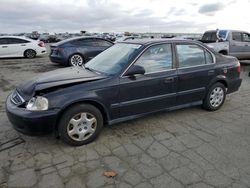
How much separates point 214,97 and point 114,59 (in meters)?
2.34

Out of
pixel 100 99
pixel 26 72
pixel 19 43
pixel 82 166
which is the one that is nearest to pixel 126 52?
pixel 100 99

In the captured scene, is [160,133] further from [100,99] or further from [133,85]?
[100,99]

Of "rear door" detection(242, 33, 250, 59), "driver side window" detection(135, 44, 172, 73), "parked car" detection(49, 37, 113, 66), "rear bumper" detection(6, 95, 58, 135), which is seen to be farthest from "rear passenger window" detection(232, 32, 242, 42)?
"rear bumper" detection(6, 95, 58, 135)

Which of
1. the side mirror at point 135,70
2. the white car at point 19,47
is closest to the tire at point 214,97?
the side mirror at point 135,70

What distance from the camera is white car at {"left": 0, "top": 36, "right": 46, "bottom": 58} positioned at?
44.1 feet

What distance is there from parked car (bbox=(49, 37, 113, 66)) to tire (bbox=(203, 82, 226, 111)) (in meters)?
6.94

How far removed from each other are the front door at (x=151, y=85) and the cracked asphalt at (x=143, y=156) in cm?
43

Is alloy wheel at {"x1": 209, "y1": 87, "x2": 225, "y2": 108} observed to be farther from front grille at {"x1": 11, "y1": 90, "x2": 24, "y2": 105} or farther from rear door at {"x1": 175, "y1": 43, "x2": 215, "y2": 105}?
front grille at {"x1": 11, "y1": 90, "x2": 24, "y2": 105}

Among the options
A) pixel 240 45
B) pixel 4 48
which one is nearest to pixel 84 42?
pixel 4 48

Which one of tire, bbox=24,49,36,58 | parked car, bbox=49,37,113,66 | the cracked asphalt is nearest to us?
the cracked asphalt

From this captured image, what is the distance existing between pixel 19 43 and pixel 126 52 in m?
11.9

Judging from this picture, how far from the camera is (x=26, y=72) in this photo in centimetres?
941

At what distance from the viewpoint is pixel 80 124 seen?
11.2ft

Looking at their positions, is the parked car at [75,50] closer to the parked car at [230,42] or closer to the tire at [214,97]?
the parked car at [230,42]
